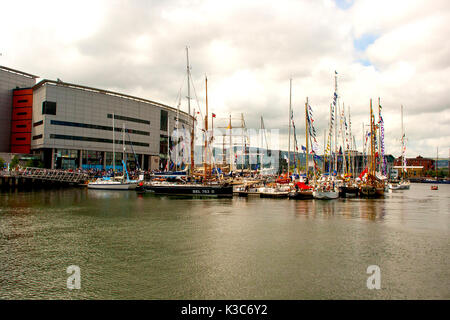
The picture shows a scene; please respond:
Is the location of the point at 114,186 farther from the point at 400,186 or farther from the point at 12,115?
the point at 400,186

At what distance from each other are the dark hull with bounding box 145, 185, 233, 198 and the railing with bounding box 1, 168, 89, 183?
44401mm

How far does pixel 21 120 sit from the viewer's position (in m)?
124

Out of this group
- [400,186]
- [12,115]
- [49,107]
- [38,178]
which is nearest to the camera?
[38,178]

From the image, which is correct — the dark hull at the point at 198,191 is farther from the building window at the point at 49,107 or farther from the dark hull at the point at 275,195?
the building window at the point at 49,107

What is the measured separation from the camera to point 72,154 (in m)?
118

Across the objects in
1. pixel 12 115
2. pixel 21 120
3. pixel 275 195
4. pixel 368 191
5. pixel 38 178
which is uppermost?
pixel 12 115

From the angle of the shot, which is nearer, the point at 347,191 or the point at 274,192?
the point at 274,192

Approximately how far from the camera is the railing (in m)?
90.3

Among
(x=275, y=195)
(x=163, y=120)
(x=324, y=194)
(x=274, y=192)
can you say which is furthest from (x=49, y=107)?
(x=324, y=194)

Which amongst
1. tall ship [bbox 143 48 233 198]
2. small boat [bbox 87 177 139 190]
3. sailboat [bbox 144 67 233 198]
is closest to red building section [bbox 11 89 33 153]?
small boat [bbox 87 177 139 190]

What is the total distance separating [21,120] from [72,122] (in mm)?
25138

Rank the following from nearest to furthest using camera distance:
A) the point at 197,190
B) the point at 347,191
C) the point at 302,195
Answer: the point at 302,195 < the point at 197,190 < the point at 347,191

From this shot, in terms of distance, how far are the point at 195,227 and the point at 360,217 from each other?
1970 cm
